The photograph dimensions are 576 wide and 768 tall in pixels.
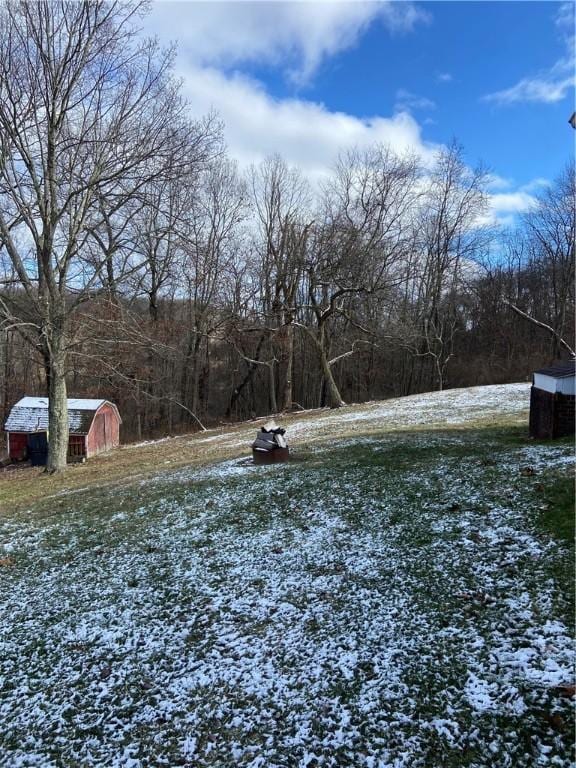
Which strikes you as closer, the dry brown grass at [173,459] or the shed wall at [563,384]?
the shed wall at [563,384]

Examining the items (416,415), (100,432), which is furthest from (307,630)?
(100,432)

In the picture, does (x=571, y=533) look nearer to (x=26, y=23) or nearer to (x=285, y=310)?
(x=26, y=23)

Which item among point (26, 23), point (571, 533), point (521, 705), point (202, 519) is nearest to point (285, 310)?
point (26, 23)

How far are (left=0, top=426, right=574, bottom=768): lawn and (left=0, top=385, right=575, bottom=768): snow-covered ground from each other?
15 mm

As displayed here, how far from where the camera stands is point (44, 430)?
19047 millimetres

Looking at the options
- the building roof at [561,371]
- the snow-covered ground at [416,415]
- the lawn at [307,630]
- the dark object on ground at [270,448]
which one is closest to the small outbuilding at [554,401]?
the building roof at [561,371]

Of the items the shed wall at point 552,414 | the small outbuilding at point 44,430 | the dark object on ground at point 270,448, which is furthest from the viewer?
the small outbuilding at point 44,430

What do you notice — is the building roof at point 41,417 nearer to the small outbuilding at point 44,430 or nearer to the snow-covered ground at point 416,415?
the small outbuilding at point 44,430

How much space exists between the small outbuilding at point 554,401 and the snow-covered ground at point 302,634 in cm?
134

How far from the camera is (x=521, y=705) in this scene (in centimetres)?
265

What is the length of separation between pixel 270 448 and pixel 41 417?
14682 mm

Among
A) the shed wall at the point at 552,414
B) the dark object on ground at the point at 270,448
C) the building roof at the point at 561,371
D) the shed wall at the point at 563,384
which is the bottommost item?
the dark object on ground at the point at 270,448

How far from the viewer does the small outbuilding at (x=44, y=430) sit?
18.9m

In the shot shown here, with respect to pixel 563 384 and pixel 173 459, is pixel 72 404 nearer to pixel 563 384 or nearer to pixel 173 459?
pixel 173 459
